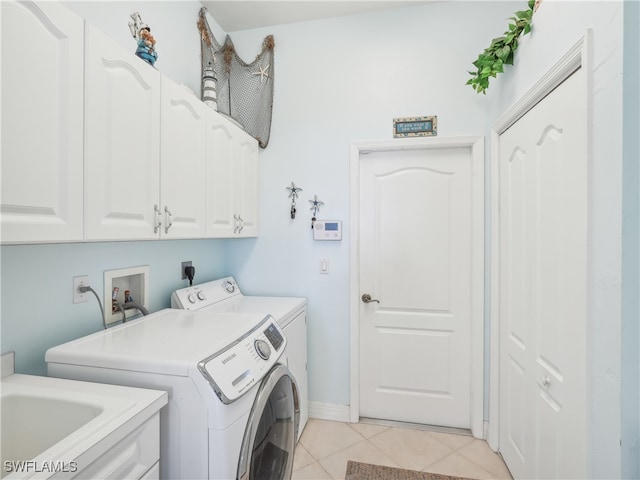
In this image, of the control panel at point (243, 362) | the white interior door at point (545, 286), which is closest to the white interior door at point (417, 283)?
the white interior door at point (545, 286)

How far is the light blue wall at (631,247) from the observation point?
835 mm

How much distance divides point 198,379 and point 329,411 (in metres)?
1.63

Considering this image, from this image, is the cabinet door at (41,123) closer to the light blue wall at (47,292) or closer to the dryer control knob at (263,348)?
the light blue wall at (47,292)

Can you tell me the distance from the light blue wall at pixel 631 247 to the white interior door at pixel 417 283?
1257 mm

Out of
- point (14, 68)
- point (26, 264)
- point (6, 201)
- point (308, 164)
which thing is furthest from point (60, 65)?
point (308, 164)

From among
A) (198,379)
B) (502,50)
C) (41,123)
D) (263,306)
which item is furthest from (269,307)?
(502,50)

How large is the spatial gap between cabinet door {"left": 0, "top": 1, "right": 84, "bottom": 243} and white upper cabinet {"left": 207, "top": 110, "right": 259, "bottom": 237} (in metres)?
0.77

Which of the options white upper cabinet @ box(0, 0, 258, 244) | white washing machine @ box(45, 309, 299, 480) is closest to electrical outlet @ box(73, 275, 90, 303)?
white washing machine @ box(45, 309, 299, 480)

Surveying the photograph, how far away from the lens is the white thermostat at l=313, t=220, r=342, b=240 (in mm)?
2279

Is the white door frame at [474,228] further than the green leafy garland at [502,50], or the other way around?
the white door frame at [474,228]

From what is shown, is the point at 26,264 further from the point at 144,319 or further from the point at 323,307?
the point at 323,307

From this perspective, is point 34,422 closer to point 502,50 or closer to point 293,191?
point 293,191

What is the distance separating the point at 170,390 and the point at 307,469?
1225mm

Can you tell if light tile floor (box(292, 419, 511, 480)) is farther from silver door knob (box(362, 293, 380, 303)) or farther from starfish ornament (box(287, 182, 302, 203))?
starfish ornament (box(287, 182, 302, 203))
